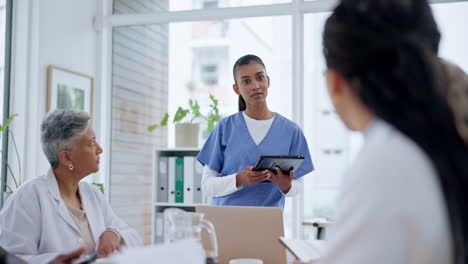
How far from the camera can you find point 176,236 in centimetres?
110

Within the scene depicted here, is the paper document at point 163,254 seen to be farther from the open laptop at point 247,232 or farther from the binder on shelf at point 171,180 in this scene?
the binder on shelf at point 171,180

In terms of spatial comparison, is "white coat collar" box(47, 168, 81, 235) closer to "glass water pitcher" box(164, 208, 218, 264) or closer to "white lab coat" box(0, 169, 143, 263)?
"white lab coat" box(0, 169, 143, 263)

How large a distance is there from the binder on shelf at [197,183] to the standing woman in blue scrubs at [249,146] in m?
1.27

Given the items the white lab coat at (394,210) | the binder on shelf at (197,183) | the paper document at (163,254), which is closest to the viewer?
the white lab coat at (394,210)

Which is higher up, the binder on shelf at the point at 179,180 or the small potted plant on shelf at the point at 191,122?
the small potted plant on shelf at the point at 191,122

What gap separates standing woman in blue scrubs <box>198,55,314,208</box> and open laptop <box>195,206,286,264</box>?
652 mm

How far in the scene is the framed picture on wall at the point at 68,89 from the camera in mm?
3443


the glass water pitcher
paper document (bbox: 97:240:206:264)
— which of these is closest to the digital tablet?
the glass water pitcher

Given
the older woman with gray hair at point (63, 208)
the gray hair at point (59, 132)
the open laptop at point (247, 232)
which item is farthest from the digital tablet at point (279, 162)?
the gray hair at point (59, 132)

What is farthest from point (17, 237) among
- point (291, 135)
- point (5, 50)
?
point (5, 50)

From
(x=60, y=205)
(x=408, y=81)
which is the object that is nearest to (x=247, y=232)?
(x=60, y=205)

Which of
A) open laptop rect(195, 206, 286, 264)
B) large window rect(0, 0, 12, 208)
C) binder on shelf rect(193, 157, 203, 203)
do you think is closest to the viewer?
open laptop rect(195, 206, 286, 264)

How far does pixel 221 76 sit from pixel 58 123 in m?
2.68

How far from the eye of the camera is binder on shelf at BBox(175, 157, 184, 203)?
3689 mm
